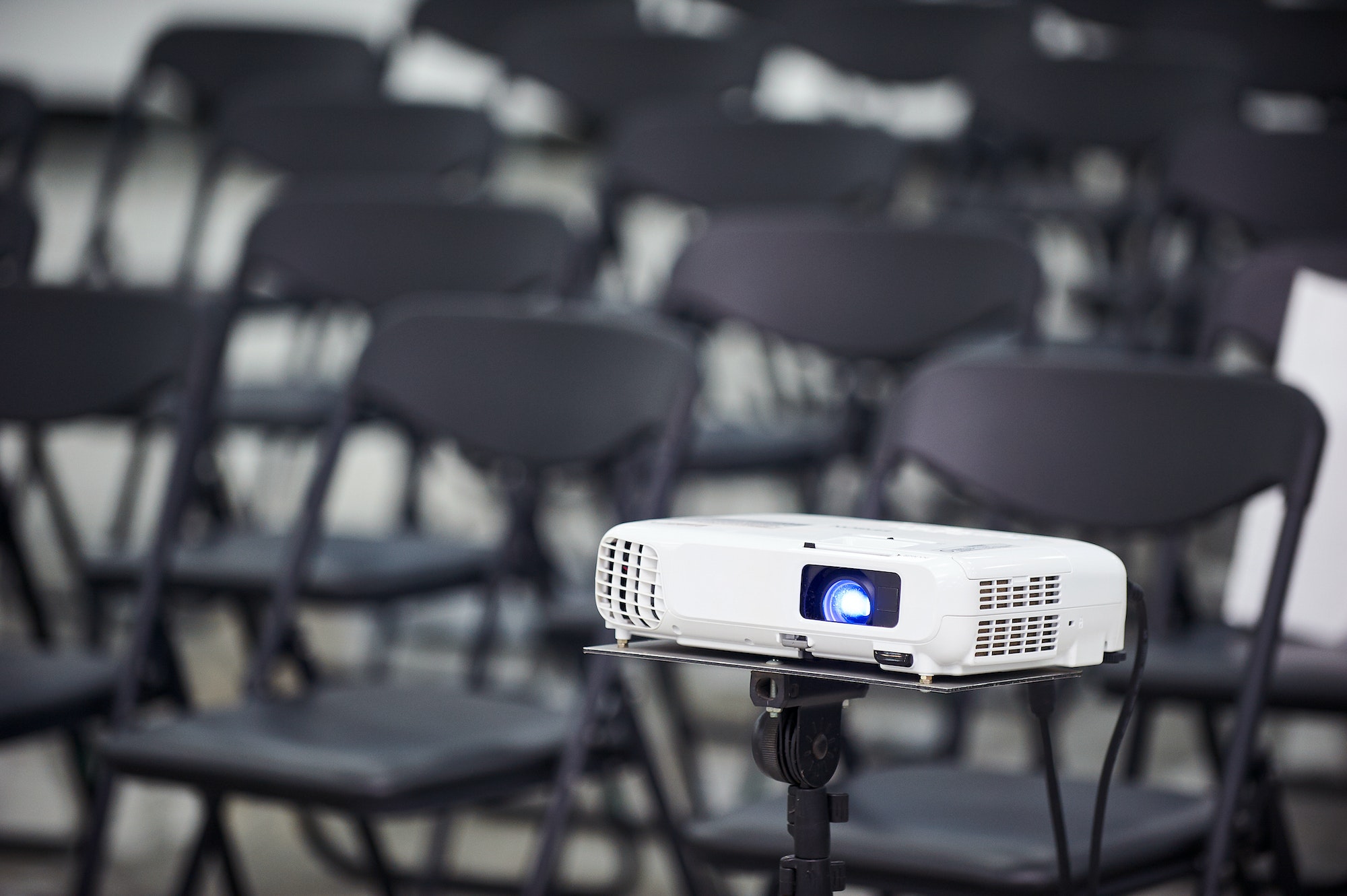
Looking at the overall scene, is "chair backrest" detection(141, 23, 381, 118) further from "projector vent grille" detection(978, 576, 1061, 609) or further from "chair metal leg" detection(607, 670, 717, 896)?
"projector vent grille" detection(978, 576, 1061, 609)

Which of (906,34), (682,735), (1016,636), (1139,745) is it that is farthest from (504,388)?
(906,34)

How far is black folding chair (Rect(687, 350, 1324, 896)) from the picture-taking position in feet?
5.43

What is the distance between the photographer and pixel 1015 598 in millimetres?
1179

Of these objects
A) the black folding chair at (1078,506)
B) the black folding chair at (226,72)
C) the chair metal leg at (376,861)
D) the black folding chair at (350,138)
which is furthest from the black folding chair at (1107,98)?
the chair metal leg at (376,861)

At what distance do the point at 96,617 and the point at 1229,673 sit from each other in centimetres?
182

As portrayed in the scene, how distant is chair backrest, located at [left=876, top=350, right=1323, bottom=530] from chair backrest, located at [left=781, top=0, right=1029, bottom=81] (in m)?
2.61

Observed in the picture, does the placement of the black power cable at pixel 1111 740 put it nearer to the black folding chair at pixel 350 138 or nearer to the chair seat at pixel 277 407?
the chair seat at pixel 277 407

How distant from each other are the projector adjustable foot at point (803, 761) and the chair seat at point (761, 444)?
161 cm

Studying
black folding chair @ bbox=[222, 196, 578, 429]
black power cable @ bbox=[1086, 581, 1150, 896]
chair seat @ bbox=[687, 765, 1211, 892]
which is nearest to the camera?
black power cable @ bbox=[1086, 581, 1150, 896]

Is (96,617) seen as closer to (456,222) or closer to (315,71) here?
(456,222)

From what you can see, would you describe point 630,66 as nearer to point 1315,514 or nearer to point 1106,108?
point 1106,108

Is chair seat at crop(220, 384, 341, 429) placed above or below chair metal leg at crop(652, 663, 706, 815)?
above

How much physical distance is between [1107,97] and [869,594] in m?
2.94

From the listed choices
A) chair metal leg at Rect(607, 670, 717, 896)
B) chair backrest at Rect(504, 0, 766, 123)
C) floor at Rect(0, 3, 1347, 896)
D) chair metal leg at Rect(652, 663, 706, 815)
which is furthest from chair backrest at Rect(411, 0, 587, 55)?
chair metal leg at Rect(607, 670, 717, 896)
